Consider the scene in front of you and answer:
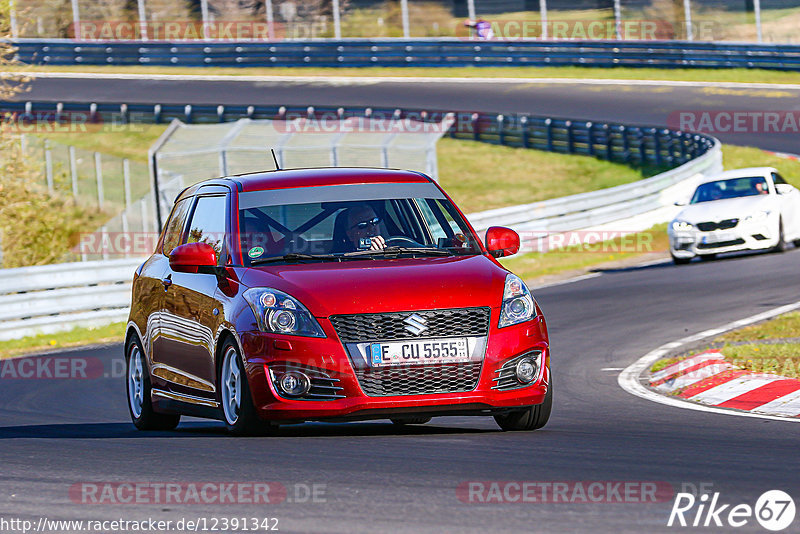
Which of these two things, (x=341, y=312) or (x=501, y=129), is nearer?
(x=341, y=312)

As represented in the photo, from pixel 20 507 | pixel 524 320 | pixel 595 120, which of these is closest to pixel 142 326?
pixel 524 320

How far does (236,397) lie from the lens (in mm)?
8078

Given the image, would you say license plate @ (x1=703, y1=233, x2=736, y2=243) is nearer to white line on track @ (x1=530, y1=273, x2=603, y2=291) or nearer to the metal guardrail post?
white line on track @ (x1=530, y1=273, x2=603, y2=291)

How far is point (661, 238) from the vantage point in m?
26.0

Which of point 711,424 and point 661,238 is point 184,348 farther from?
point 661,238

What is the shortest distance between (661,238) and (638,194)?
1220 mm

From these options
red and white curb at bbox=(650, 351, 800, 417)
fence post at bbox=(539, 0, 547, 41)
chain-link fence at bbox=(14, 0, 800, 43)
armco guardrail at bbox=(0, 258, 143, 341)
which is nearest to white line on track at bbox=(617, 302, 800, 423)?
red and white curb at bbox=(650, 351, 800, 417)

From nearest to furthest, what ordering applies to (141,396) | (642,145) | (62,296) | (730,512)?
(730,512) < (141,396) < (62,296) < (642,145)

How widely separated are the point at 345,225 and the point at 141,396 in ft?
7.05

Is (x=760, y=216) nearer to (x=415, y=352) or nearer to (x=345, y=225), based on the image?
(x=345, y=225)

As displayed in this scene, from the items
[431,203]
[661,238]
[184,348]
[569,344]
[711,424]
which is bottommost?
[661,238]

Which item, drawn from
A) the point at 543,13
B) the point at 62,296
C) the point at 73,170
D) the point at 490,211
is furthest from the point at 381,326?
the point at 543,13

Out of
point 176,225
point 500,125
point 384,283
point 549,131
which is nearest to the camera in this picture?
point 384,283

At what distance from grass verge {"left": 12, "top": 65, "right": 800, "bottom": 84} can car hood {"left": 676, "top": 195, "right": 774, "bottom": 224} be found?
21.0 meters
